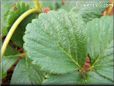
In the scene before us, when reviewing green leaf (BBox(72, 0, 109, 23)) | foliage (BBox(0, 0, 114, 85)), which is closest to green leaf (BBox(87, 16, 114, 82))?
foliage (BBox(0, 0, 114, 85))

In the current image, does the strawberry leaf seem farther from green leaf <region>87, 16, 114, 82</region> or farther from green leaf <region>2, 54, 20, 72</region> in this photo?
green leaf <region>2, 54, 20, 72</region>

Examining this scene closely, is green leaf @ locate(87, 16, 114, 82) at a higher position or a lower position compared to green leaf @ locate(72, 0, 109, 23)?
lower

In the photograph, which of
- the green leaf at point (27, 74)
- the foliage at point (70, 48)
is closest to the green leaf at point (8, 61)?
the green leaf at point (27, 74)

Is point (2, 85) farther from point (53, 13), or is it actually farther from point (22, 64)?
point (53, 13)

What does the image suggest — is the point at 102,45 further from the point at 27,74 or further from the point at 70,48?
the point at 27,74

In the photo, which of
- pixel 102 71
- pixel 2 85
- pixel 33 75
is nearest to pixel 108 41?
pixel 102 71
